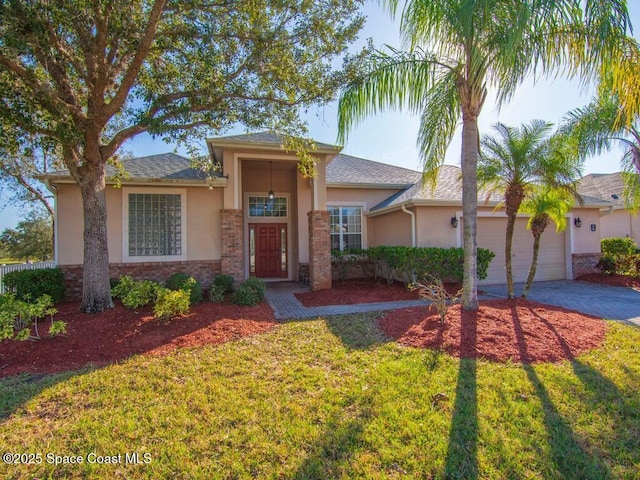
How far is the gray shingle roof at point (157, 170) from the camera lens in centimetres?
952

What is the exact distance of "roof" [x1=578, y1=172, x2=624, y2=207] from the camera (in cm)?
1680

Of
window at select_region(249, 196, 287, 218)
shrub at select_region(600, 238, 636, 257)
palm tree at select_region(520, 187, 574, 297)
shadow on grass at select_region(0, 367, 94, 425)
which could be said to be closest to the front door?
window at select_region(249, 196, 287, 218)

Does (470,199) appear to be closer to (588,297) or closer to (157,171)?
(588,297)

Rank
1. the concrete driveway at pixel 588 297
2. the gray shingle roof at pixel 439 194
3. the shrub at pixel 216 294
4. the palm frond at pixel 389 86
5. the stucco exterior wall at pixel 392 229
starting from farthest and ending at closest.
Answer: the stucco exterior wall at pixel 392 229 → the gray shingle roof at pixel 439 194 → the shrub at pixel 216 294 → the concrete driveway at pixel 588 297 → the palm frond at pixel 389 86

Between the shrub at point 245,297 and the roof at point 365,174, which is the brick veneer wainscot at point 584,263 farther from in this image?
the shrub at point 245,297

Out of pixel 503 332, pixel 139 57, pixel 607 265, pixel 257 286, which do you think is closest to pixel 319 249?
pixel 257 286

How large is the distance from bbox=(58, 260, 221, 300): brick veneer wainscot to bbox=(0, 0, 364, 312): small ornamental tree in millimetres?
2544

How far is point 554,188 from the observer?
7.76 m

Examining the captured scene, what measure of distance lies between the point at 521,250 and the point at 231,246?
10.7 m

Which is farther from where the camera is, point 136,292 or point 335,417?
point 136,292

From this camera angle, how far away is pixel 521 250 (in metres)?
11.9

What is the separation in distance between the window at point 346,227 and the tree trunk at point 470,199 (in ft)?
22.1

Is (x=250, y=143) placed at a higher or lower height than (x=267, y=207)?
higher

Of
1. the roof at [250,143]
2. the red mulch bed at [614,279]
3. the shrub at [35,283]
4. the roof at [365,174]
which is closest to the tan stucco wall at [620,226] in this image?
the red mulch bed at [614,279]
